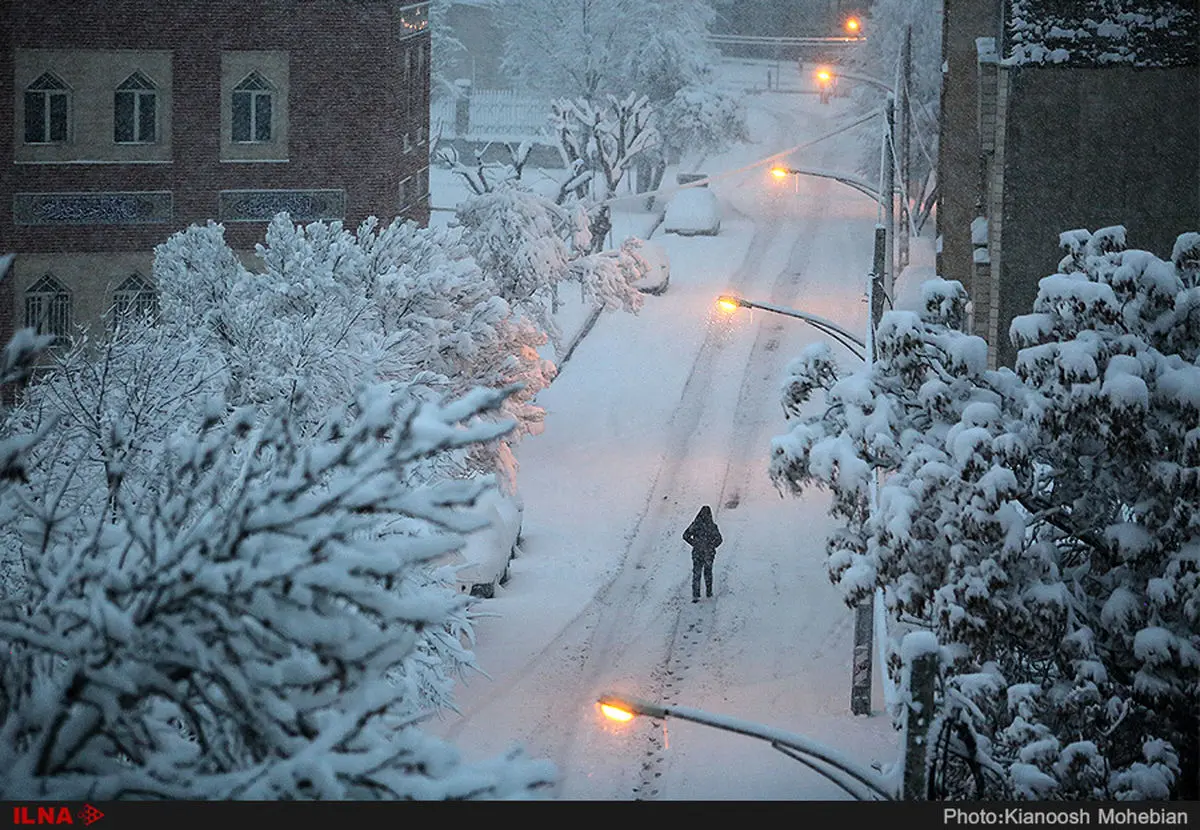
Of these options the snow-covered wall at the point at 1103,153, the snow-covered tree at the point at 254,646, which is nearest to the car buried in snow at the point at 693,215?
the snow-covered wall at the point at 1103,153

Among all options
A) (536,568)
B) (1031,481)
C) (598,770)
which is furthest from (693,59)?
(1031,481)

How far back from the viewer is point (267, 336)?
2308cm

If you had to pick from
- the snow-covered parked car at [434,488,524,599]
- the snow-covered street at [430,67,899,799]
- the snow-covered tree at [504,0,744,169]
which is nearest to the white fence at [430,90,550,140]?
the snow-covered tree at [504,0,744,169]

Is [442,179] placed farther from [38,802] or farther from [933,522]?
[38,802]

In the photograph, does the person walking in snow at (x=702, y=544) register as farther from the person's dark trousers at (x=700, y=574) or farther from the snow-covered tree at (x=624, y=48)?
the snow-covered tree at (x=624, y=48)

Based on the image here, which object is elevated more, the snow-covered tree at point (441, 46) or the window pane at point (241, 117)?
the snow-covered tree at point (441, 46)

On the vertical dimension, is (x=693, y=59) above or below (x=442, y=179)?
above

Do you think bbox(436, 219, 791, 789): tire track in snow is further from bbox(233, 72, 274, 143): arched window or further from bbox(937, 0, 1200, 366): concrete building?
bbox(233, 72, 274, 143): arched window

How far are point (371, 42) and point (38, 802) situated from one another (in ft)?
86.1

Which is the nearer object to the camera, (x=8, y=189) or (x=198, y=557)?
(x=198, y=557)

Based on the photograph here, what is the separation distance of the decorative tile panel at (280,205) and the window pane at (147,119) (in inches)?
66.4

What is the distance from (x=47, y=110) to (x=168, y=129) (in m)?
2.16

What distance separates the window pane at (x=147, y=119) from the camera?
1233 inches

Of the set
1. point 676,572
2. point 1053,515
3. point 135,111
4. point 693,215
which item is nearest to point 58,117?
point 135,111
